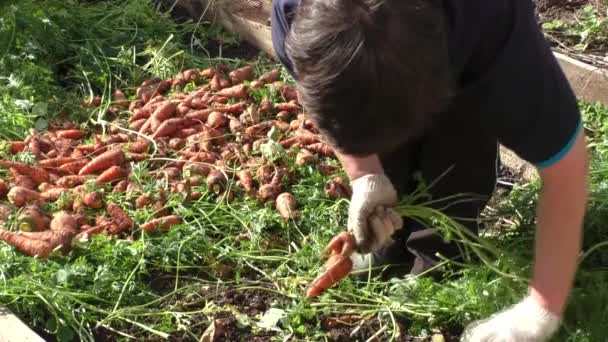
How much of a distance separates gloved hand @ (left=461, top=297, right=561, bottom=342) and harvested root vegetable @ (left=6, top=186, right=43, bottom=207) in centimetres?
174

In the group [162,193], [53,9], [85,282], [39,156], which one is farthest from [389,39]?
[53,9]

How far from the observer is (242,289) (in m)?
3.03

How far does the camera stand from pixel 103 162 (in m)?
3.60

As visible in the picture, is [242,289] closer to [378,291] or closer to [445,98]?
[378,291]

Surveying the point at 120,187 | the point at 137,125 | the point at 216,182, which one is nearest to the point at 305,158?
the point at 216,182

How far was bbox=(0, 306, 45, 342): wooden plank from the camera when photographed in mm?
2715

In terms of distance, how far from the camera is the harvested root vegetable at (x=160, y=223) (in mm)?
3229

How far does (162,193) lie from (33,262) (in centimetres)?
58

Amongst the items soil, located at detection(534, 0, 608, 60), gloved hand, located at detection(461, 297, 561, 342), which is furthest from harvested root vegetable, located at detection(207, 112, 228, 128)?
gloved hand, located at detection(461, 297, 561, 342)

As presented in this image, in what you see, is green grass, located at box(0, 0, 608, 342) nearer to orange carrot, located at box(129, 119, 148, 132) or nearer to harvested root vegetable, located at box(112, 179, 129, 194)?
harvested root vegetable, located at box(112, 179, 129, 194)

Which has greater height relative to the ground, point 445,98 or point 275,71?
point 445,98

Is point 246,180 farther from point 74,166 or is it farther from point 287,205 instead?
point 74,166

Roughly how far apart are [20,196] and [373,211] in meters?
1.42

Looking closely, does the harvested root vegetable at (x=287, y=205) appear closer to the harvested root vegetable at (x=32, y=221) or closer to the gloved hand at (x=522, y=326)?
the harvested root vegetable at (x=32, y=221)
